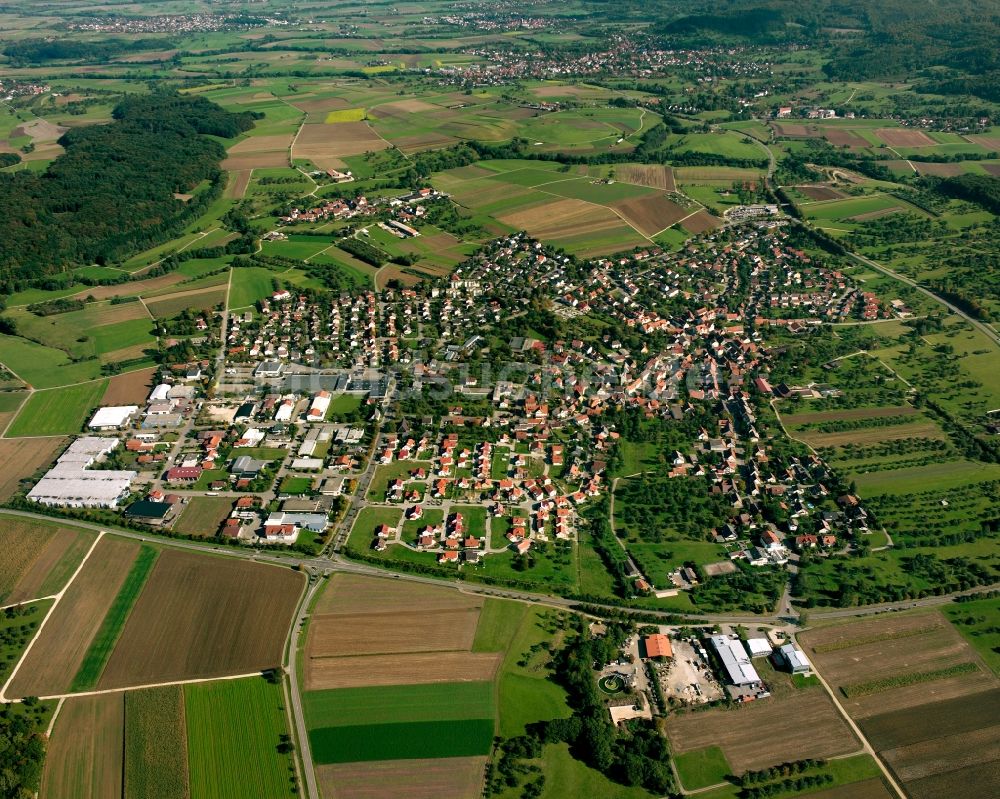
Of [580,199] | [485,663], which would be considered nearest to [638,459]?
[485,663]

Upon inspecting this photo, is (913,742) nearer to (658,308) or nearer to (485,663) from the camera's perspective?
(485,663)

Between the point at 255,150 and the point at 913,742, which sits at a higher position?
the point at 255,150

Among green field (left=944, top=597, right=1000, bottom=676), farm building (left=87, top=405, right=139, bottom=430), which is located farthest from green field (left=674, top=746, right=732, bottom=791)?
farm building (left=87, top=405, right=139, bottom=430)

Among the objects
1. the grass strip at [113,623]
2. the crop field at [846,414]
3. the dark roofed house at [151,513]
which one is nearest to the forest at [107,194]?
the dark roofed house at [151,513]

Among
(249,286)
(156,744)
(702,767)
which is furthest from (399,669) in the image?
(249,286)

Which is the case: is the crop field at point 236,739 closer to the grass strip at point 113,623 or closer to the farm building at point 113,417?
the grass strip at point 113,623
